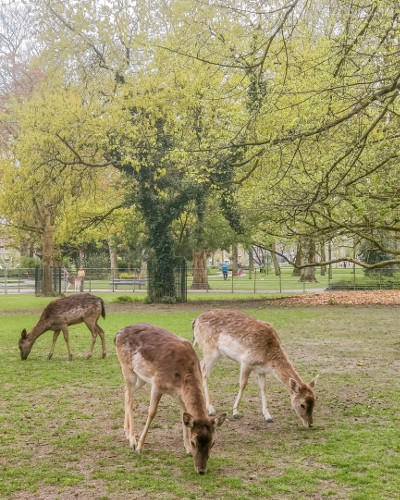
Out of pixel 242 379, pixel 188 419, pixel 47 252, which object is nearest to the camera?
pixel 188 419

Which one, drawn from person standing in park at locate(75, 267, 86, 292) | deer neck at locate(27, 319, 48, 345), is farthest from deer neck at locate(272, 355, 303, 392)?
person standing in park at locate(75, 267, 86, 292)

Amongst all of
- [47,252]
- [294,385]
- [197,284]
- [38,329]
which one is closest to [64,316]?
[38,329]

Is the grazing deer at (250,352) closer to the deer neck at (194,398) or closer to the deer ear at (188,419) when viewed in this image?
the deer neck at (194,398)

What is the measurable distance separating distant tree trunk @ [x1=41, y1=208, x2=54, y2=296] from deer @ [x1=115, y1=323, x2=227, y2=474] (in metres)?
23.5

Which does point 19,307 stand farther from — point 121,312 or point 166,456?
point 166,456

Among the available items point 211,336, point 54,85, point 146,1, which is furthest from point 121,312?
point 211,336

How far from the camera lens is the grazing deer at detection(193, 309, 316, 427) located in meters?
7.03

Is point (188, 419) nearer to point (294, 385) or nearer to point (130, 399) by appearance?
point (130, 399)

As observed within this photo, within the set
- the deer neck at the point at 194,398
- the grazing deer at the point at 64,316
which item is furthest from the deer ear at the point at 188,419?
the grazing deer at the point at 64,316

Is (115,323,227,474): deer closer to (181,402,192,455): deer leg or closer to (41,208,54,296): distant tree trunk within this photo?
(181,402,192,455): deer leg

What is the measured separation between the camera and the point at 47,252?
99.7 feet

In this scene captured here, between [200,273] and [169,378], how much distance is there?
33014 mm

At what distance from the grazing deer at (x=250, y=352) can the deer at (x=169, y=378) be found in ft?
4.36

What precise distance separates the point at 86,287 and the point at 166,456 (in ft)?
105
